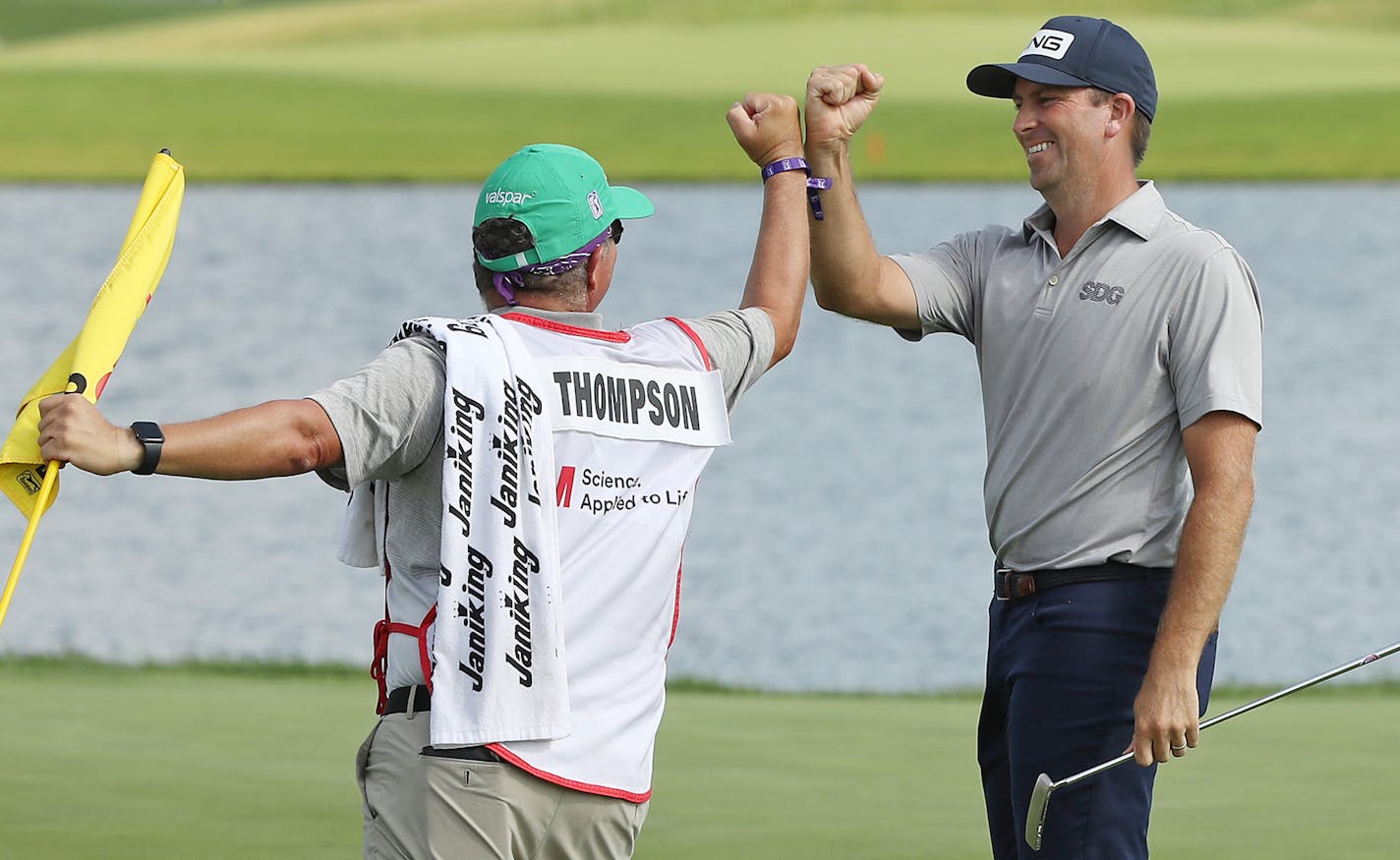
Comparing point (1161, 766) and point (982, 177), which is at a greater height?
point (982, 177)

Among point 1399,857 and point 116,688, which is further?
point 116,688

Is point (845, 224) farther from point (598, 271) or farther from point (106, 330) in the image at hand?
point (106, 330)

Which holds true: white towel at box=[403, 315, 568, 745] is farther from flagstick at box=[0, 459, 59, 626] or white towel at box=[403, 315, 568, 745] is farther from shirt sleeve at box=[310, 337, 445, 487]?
flagstick at box=[0, 459, 59, 626]

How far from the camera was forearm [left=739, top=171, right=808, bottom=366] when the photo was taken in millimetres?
3699

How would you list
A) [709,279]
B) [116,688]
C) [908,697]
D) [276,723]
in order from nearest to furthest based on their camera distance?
1. [276,723]
2. [116,688]
3. [908,697]
4. [709,279]

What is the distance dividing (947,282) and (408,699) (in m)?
1.63

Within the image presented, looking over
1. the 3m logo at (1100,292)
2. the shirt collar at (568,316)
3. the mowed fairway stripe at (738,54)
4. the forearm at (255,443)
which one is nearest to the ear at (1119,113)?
the 3m logo at (1100,292)

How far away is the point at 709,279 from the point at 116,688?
64.2 feet

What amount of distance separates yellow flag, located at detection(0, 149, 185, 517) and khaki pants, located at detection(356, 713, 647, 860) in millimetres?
652

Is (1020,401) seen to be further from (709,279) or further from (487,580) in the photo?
(709,279)

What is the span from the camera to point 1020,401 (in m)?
4.08

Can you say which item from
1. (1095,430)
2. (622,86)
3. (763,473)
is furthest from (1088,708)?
(622,86)

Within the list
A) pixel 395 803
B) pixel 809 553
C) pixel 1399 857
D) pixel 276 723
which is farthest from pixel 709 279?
pixel 395 803

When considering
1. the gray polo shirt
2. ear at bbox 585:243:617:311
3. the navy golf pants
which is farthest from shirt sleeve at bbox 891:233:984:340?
ear at bbox 585:243:617:311
